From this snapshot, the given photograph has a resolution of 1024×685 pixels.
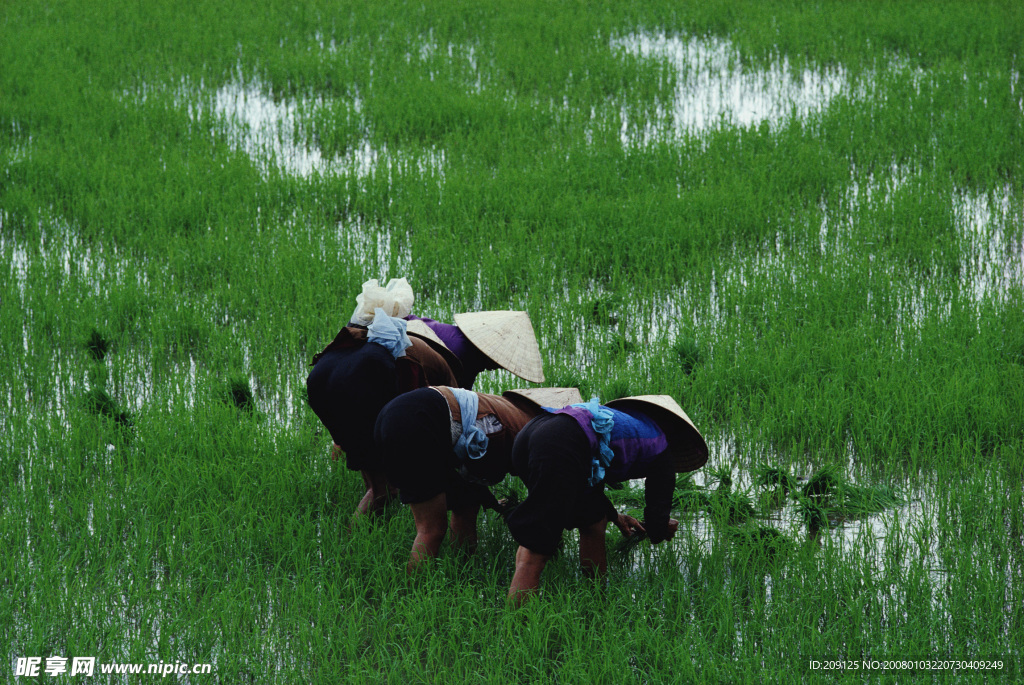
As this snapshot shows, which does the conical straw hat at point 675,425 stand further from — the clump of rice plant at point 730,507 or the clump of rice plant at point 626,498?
the clump of rice plant at point 626,498

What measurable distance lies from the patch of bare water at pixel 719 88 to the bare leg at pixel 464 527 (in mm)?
4071

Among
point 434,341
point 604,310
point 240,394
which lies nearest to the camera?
point 434,341

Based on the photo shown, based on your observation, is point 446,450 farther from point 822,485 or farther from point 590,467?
point 822,485

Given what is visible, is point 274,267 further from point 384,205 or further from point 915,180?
point 915,180

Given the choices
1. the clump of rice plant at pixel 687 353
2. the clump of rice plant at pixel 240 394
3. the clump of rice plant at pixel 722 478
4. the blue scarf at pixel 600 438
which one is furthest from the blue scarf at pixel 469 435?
the clump of rice plant at pixel 687 353

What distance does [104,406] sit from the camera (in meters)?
3.90

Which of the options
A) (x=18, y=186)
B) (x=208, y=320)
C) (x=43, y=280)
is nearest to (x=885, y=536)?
(x=208, y=320)

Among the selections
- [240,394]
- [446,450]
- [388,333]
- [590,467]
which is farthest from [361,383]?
[240,394]

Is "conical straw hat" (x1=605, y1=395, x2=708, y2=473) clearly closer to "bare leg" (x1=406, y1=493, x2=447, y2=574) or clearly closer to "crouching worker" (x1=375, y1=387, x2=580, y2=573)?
"crouching worker" (x1=375, y1=387, x2=580, y2=573)

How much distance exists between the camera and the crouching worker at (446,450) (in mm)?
2762

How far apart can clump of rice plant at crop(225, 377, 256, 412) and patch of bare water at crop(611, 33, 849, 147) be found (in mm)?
3581

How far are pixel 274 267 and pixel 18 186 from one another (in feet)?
7.48

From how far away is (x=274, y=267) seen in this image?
4996mm

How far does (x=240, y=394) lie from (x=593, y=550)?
1934 millimetres
